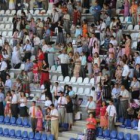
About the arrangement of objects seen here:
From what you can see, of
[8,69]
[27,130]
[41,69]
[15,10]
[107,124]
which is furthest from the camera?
[15,10]

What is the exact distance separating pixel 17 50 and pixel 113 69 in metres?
6.12

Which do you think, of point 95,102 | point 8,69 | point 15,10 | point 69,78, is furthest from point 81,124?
point 15,10

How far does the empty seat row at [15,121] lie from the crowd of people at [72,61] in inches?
12.4

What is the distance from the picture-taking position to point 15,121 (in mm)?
31141

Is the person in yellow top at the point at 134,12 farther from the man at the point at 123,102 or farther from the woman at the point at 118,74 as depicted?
the man at the point at 123,102

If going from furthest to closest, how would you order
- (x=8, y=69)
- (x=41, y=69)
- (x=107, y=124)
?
(x=8, y=69) → (x=41, y=69) → (x=107, y=124)

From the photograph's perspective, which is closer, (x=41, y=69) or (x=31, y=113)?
(x=31, y=113)

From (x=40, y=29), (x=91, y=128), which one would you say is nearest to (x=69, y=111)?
(x=91, y=128)

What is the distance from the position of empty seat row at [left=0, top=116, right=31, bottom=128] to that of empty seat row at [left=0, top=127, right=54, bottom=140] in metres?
0.47

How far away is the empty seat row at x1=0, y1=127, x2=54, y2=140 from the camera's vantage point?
96.0ft

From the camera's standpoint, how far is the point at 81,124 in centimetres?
2969

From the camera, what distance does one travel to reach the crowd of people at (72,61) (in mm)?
29094

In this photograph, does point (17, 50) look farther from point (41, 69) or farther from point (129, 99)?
point (129, 99)

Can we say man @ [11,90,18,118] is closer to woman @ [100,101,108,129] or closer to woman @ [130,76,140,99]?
woman @ [100,101,108,129]
